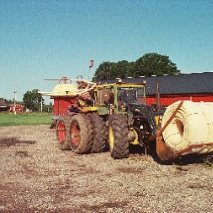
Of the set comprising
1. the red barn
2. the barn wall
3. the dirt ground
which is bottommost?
the dirt ground

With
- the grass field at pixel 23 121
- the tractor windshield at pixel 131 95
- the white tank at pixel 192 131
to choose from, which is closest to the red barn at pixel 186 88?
the grass field at pixel 23 121

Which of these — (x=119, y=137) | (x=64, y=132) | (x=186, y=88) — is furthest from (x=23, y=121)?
(x=119, y=137)

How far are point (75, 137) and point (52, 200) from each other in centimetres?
664

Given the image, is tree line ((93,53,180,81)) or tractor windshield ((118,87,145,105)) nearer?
tractor windshield ((118,87,145,105))

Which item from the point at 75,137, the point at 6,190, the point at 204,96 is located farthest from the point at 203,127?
the point at 204,96

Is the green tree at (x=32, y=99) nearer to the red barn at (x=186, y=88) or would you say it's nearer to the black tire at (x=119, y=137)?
the red barn at (x=186, y=88)

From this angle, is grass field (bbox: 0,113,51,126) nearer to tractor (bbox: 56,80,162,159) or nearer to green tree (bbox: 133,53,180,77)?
tractor (bbox: 56,80,162,159)

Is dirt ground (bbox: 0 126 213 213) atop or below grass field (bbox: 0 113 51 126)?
below

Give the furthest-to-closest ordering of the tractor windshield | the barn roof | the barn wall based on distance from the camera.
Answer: the barn roof
the barn wall
the tractor windshield

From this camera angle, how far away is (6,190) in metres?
7.63

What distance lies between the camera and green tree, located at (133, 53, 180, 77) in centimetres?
7831

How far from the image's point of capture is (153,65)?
78812 mm

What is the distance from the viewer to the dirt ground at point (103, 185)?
639 centimetres

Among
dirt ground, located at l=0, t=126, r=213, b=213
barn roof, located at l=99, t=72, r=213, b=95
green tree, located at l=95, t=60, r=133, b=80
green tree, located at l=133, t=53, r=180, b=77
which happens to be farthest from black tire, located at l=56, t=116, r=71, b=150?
green tree, located at l=95, t=60, r=133, b=80
